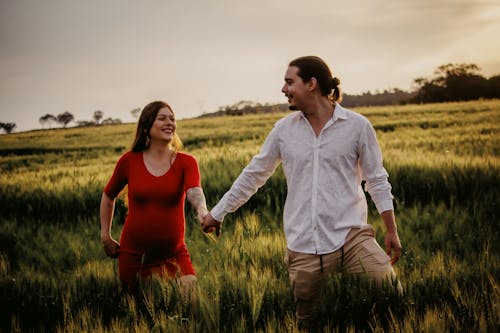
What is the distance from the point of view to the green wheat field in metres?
2.58

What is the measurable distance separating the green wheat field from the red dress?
22cm

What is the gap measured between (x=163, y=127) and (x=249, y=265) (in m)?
1.37

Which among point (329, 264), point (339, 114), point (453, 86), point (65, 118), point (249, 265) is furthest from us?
point (65, 118)

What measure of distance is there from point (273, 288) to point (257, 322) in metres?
0.33

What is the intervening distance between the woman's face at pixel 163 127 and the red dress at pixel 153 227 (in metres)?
0.25

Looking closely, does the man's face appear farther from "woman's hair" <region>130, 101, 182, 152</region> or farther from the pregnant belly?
the pregnant belly

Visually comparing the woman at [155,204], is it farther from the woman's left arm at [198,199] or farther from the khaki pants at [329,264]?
the khaki pants at [329,264]

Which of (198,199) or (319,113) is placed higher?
(319,113)

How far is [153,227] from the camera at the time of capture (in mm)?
3506

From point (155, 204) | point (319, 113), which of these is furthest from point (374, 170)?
point (155, 204)

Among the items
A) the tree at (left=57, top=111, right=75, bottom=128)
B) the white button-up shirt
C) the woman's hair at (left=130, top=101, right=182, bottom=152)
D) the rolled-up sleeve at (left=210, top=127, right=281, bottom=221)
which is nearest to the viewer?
the white button-up shirt

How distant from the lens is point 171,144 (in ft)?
12.7

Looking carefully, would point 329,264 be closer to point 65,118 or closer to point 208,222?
point 208,222

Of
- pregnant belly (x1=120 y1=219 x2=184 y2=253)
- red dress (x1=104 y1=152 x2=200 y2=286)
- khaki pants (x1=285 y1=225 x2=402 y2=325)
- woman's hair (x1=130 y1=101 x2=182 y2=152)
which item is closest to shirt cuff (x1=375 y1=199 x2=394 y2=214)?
khaki pants (x1=285 y1=225 x2=402 y2=325)
